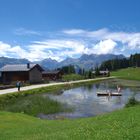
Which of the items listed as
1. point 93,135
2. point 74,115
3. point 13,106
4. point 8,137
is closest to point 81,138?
point 93,135

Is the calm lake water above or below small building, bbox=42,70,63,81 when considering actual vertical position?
below

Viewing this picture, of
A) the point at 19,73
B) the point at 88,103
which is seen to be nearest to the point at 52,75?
the point at 19,73

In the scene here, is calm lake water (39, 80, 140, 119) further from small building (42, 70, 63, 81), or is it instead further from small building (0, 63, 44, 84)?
small building (42, 70, 63, 81)

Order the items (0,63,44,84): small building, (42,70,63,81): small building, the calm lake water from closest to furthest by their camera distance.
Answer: the calm lake water, (0,63,44,84): small building, (42,70,63,81): small building

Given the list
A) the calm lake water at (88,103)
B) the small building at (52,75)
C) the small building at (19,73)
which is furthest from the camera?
the small building at (52,75)

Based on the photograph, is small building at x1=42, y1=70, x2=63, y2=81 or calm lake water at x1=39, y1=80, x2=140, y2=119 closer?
calm lake water at x1=39, y1=80, x2=140, y2=119

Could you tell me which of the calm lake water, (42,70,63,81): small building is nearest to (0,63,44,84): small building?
the calm lake water

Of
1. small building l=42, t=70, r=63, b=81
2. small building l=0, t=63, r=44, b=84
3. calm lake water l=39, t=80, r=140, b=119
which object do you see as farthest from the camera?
small building l=42, t=70, r=63, b=81

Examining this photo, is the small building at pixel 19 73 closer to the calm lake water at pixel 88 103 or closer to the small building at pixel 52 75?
the calm lake water at pixel 88 103

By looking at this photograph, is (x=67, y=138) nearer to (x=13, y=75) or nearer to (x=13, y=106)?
(x=13, y=106)

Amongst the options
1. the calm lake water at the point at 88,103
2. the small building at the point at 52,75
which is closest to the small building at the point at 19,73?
the calm lake water at the point at 88,103

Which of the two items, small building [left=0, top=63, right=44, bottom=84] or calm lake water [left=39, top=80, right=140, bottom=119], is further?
small building [left=0, top=63, right=44, bottom=84]

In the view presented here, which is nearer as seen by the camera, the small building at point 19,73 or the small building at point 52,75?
the small building at point 19,73

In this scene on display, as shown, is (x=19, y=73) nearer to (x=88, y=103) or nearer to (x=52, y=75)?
(x=52, y=75)
